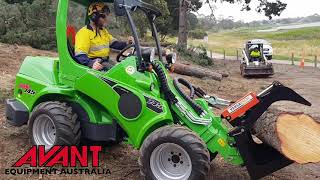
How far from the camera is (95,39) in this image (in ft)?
20.7

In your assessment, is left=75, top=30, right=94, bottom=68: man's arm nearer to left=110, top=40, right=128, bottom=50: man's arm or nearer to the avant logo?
left=110, top=40, right=128, bottom=50: man's arm

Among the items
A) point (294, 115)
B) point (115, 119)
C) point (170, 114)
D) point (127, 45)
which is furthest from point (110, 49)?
point (294, 115)

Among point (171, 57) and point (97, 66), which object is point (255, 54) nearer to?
point (171, 57)

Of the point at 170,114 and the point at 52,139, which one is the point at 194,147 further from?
the point at 52,139

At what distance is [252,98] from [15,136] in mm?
3747

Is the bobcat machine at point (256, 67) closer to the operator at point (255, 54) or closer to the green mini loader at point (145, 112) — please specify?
the operator at point (255, 54)

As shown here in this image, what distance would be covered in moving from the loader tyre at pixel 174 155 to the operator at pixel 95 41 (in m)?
1.38

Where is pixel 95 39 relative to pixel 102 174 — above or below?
above

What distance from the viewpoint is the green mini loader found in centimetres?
525

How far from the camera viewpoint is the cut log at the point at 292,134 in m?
5.00

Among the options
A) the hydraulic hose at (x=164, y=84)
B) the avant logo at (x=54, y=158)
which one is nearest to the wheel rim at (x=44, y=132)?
the avant logo at (x=54, y=158)

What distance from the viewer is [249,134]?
543 cm

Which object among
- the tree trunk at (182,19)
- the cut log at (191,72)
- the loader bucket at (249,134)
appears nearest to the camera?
the loader bucket at (249,134)

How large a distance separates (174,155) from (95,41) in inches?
78.8
